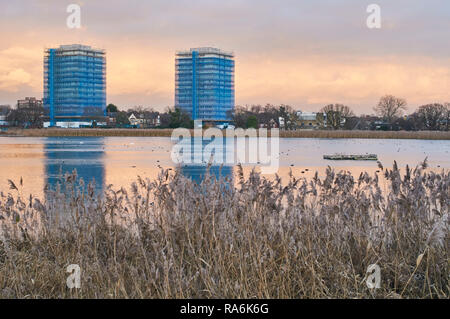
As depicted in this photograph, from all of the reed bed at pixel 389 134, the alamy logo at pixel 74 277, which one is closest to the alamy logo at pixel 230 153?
the alamy logo at pixel 74 277

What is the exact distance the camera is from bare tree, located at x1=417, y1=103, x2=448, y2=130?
113438 millimetres

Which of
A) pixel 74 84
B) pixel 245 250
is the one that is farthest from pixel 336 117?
pixel 245 250

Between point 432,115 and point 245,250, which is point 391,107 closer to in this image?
point 432,115

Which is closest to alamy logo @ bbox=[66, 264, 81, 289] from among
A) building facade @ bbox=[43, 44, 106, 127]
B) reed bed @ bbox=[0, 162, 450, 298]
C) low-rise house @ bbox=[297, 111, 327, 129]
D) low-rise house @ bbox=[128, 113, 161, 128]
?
reed bed @ bbox=[0, 162, 450, 298]

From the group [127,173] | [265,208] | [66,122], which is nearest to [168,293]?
[265,208]

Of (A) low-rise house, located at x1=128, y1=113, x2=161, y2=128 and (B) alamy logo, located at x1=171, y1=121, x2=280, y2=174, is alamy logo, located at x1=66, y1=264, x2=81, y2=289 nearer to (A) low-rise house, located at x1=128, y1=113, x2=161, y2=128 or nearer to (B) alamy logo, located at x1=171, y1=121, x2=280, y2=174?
(B) alamy logo, located at x1=171, y1=121, x2=280, y2=174

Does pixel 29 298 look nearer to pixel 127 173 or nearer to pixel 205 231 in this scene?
pixel 205 231

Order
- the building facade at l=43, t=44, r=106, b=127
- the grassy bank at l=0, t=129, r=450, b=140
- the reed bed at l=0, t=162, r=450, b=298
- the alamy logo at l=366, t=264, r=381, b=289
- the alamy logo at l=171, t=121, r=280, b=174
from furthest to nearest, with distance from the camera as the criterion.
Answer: the building facade at l=43, t=44, r=106, b=127, the grassy bank at l=0, t=129, r=450, b=140, the alamy logo at l=171, t=121, r=280, b=174, the reed bed at l=0, t=162, r=450, b=298, the alamy logo at l=366, t=264, r=381, b=289

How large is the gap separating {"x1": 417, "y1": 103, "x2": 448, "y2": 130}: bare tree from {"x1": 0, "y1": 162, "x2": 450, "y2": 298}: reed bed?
115 metres

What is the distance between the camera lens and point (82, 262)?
6.14m

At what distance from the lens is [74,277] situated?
17.8 ft

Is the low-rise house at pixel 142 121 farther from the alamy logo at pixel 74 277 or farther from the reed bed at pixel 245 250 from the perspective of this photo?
the alamy logo at pixel 74 277
